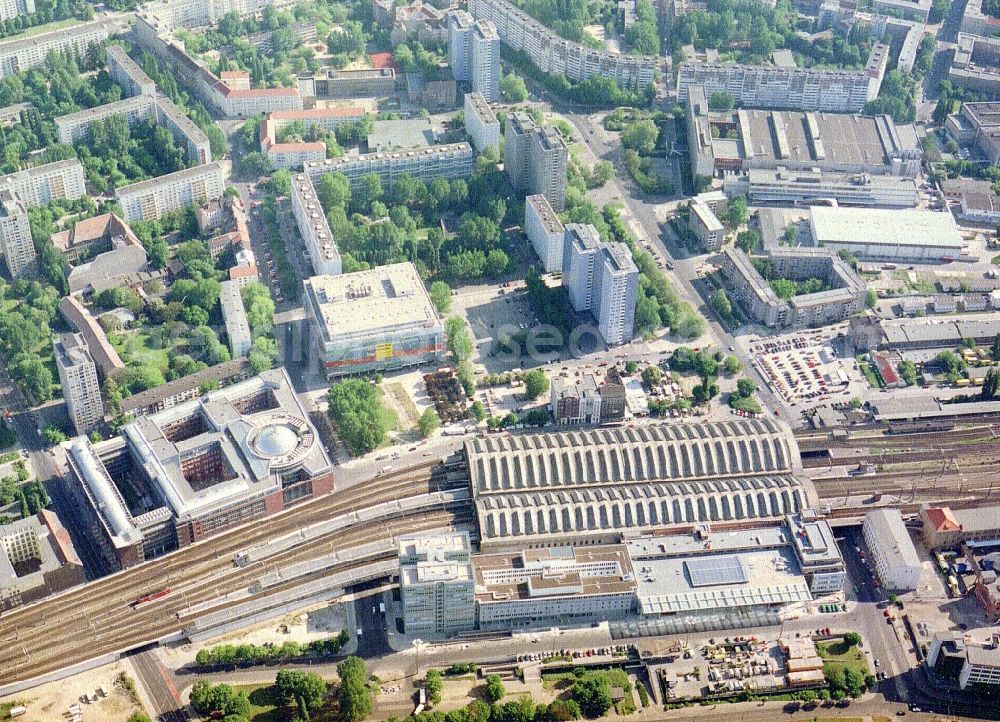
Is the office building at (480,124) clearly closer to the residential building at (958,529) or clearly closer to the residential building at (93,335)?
the residential building at (93,335)

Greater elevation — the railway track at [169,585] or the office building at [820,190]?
the office building at [820,190]

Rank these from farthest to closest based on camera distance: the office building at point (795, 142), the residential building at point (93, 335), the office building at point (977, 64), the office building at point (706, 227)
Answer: the office building at point (977, 64) → the office building at point (795, 142) → the office building at point (706, 227) → the residential building at point (93, 335)

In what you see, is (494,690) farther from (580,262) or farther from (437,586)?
(580,262)

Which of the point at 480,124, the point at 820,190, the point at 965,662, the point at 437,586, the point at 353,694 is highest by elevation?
the point at 480,124

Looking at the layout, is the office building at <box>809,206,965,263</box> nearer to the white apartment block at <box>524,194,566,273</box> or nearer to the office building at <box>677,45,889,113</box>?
the office building at <box>677,45,889,113</box>

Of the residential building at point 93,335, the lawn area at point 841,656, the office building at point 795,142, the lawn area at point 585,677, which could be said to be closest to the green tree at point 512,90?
the office building at point 795,142

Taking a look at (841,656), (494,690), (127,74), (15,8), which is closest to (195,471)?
(494,690)
